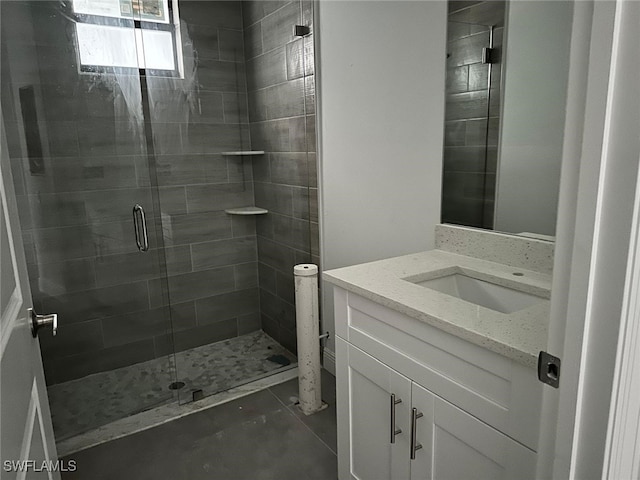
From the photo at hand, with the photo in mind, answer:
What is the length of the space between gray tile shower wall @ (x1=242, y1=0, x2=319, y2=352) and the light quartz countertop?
0.99 m

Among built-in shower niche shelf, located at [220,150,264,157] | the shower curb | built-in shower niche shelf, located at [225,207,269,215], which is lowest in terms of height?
the shower curb

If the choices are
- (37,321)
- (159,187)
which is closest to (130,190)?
(159,187)

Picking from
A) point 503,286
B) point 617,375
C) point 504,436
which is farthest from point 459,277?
point 617,375

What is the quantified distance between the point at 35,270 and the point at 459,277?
2.17 m

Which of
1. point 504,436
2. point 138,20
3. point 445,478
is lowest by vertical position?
point 445,478

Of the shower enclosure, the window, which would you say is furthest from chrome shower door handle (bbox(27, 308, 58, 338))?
the window

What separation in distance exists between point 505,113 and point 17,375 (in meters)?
1.66

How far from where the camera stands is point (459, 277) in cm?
168

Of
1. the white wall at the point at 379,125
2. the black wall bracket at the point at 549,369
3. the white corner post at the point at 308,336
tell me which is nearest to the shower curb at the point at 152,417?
the white corner post at the point at 308,336

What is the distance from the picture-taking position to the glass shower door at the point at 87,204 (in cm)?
222

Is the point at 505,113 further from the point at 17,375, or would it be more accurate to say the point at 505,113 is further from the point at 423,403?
the point at 17,375

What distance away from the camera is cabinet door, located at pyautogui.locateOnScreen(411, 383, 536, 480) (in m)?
1.05

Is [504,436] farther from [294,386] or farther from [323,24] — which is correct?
[323,24]

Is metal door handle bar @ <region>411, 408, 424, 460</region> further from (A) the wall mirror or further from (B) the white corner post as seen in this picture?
(B) the white corner post
